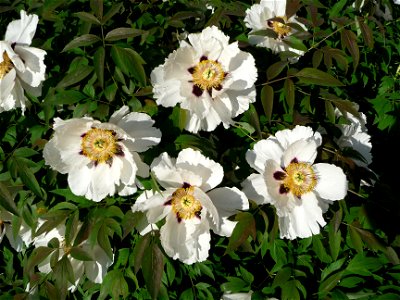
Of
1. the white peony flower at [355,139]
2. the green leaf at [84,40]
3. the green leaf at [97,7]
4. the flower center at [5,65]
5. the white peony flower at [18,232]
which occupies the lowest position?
the white peony flower at [18,232]

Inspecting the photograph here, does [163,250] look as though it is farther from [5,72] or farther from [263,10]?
[263,10]

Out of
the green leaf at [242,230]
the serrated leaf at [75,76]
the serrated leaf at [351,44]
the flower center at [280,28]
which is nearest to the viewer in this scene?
the green leaf at [242,230]

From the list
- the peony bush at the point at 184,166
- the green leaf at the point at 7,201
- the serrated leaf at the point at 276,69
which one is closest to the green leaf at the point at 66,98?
the peony bush at the point at 184,166

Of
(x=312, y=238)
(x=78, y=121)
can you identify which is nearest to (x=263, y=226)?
(x=312, y=238)

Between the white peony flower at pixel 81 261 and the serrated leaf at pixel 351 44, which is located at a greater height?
the serrated leaf at pixel 351 44

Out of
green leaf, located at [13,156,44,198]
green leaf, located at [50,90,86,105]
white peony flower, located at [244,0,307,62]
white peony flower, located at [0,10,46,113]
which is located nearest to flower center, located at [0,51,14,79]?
white peony flower, located at [0,10,46,113]

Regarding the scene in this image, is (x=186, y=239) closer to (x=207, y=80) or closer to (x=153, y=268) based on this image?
(x=153, y=268)

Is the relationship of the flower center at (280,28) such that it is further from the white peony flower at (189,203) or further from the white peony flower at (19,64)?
the white peony flower at (19,64)
